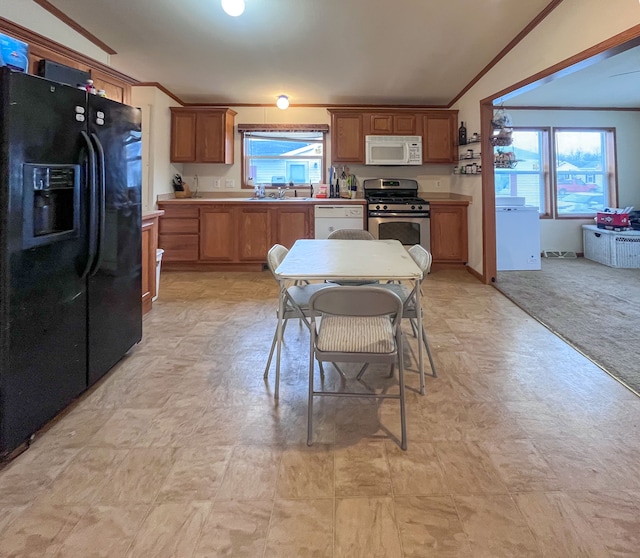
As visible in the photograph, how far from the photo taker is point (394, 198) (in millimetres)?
5383

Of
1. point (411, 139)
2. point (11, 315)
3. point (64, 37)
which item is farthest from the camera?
point (411, 139)

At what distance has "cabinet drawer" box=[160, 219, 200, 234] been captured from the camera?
5.09 meters

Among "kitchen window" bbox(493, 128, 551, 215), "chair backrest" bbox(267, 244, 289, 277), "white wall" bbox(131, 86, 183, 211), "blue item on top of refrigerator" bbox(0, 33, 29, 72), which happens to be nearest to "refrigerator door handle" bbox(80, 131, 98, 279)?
"blue item on top of refrigerator" bbox(0, 33, 29, 72)

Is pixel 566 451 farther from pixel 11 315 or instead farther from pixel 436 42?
pixel 436 42

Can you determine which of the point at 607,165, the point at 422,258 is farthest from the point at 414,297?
the point at 607,165

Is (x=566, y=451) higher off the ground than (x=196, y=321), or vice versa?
(x=196, y=321)

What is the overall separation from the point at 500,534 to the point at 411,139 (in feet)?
16.3

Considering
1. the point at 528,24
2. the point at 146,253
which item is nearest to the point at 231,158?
the point at 146,253

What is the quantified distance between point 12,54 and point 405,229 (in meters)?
4.05

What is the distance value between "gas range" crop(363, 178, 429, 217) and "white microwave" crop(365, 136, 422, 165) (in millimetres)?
317

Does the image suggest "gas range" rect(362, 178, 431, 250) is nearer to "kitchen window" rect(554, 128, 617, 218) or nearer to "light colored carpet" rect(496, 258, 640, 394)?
"light colored carpet" rect(496, 258, 640, 394)

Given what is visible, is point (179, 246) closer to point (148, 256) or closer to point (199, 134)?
point (199, 134)

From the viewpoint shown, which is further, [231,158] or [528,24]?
[231,158]

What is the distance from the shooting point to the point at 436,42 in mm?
3613
